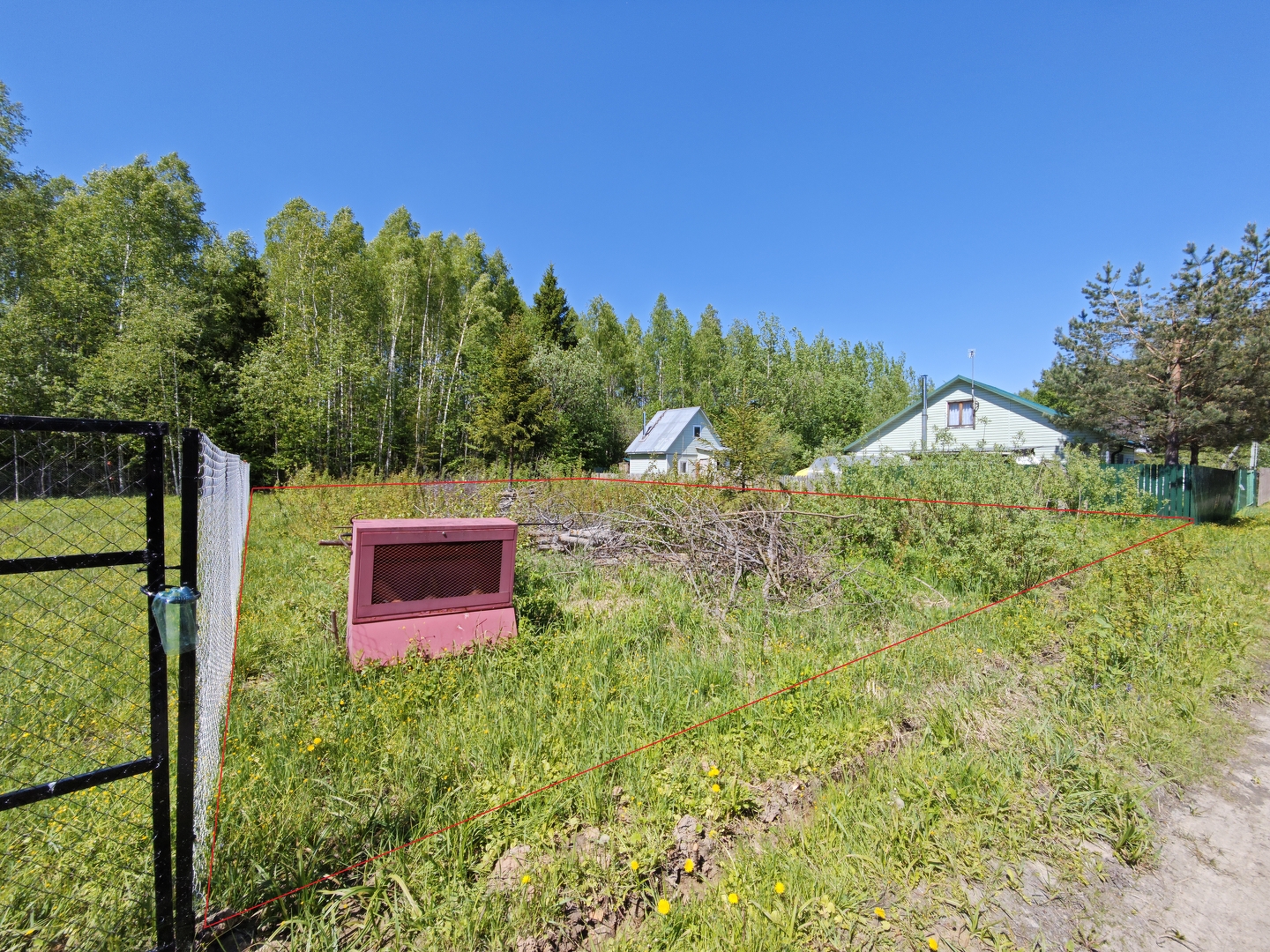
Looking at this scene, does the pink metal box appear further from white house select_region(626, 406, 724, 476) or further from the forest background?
white house select_region(626, 406, 724, 476)

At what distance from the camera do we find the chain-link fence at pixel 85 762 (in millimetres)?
1521

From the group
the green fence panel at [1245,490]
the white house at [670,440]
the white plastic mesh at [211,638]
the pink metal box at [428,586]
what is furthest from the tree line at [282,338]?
the green fence panel at [1245,490]

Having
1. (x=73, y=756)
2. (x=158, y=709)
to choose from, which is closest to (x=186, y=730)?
(x=158, y=709)

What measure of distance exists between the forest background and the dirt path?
21.2 feet

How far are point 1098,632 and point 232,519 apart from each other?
781cm

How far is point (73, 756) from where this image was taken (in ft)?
9.16

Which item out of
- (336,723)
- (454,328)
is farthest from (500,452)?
(336,723)

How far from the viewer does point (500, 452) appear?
25.0 m

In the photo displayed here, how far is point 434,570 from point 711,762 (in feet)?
8.07

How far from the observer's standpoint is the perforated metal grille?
3804mm

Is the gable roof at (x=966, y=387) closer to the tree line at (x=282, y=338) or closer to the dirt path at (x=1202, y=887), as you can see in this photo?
the tree line at (x=282, y=338)

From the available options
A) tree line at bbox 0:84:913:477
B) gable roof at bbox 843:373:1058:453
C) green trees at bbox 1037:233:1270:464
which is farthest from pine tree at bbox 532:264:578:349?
green trees at bbox 1037:233:1270:464

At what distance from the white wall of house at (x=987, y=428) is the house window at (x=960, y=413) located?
13cm

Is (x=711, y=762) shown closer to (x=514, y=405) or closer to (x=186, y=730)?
(x=186, y=730)
